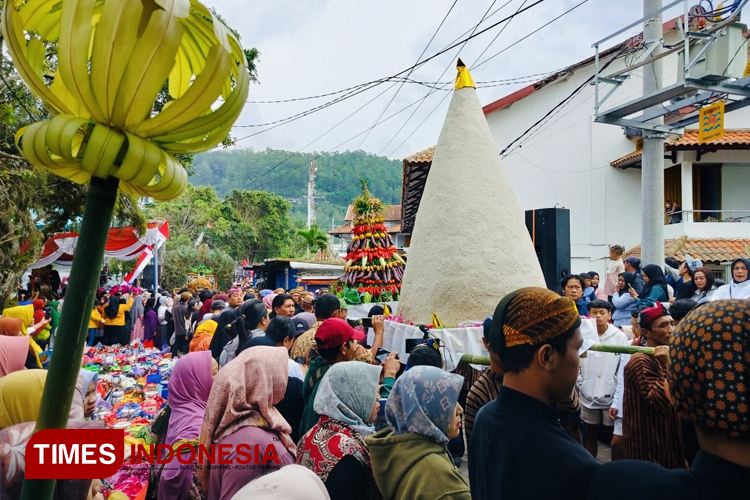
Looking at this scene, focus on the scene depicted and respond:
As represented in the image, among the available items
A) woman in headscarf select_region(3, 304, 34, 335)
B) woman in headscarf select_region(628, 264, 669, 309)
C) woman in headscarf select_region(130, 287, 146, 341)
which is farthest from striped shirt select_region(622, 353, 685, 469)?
woman in headscarf select_region(130, 287, 146, 341)

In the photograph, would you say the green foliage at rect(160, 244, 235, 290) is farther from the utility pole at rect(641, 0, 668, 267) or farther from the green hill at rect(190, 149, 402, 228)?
the utility pole at rect(641, 0, 668, 267)

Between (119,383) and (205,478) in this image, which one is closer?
(205,478)

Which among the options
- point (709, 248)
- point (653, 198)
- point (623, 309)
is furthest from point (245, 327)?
point (709, 248)

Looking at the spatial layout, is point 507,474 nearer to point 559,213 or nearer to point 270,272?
point 559,213

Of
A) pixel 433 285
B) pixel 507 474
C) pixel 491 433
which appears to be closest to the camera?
pixel 507 474

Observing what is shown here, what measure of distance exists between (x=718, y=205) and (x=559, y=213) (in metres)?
11.4

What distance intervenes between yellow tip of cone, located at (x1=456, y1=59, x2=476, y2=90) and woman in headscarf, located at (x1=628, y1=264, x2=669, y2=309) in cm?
334

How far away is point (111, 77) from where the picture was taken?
2.87 feet

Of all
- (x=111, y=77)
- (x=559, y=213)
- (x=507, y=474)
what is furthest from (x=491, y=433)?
(x=559, y=213)

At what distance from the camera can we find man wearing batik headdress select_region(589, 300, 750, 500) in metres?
1.13

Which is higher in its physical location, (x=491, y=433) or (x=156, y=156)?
(x=156, y=156)

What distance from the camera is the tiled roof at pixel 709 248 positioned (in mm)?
13344

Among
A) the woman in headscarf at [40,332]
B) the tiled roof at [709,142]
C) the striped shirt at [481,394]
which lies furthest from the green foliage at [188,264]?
the striped shirt at [481,394]

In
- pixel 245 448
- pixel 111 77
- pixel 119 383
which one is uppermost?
pixel 111 77
